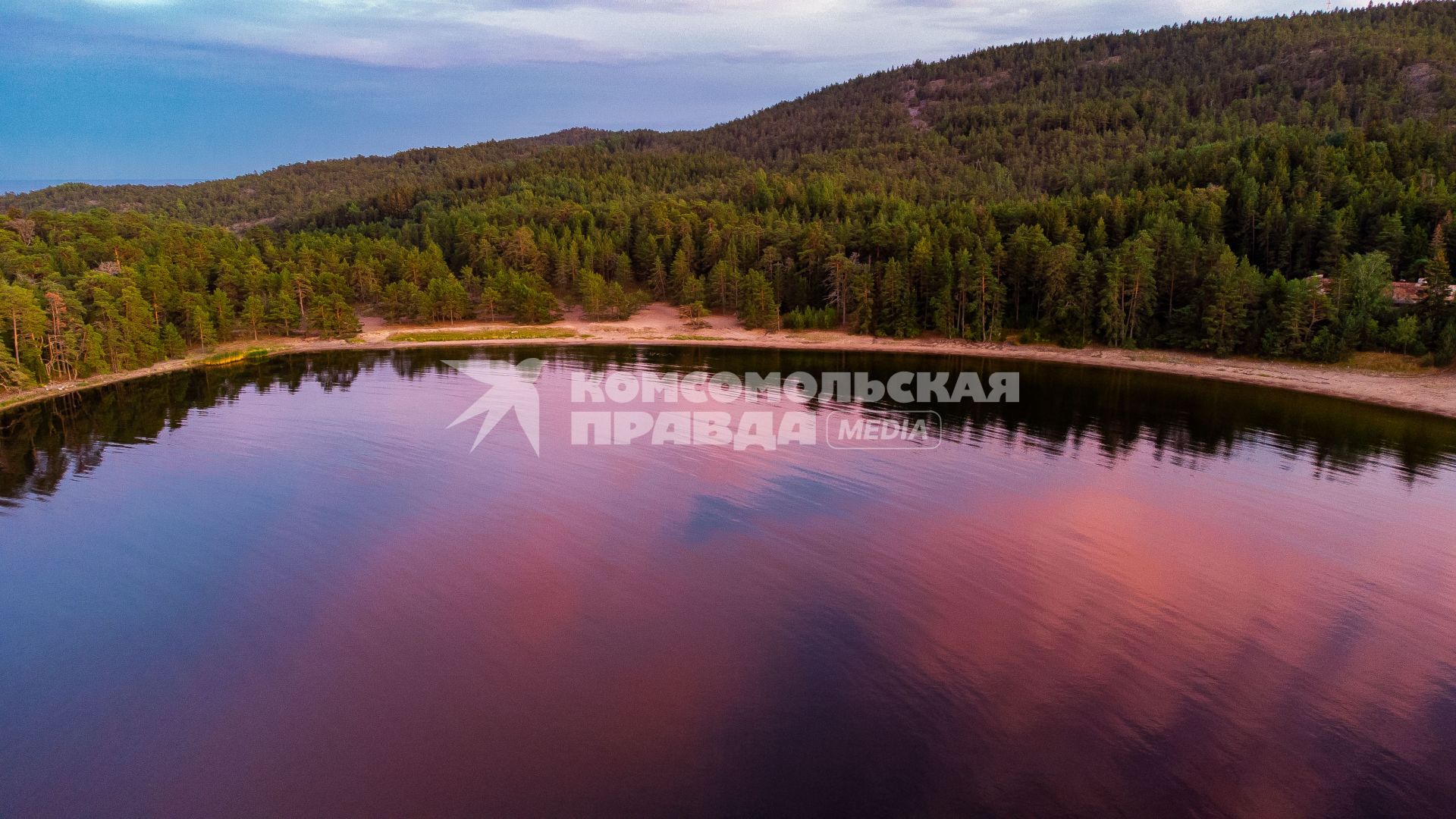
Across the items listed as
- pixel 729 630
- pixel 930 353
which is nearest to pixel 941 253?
pixel 930 353

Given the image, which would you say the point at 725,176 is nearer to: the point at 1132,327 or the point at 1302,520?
the point at 1132,327

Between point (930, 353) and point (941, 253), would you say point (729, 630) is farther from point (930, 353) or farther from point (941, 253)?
point (941, 253)

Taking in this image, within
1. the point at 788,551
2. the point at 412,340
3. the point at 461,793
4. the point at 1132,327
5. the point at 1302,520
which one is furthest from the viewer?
the point at 412,340

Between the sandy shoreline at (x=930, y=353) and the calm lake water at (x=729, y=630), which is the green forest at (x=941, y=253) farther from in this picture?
the calm lake water at (x=729, y=630)

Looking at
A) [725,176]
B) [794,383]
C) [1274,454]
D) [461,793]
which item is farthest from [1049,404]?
[725,176]

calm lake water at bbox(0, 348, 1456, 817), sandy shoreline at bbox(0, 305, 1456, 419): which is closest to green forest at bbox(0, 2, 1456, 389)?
sandy shoreline at bbox(0, 305, 1456, 419)

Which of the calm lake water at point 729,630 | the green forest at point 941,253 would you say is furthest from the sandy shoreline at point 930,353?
the calm lake water at point 729,630
